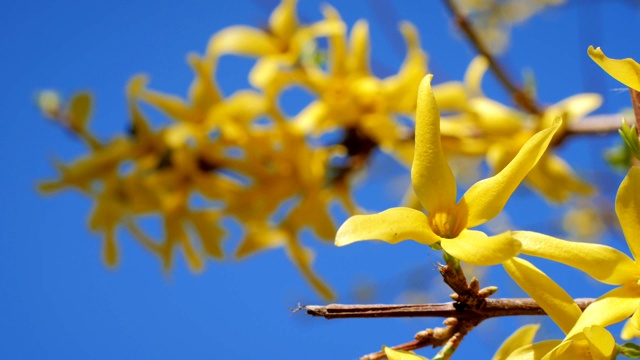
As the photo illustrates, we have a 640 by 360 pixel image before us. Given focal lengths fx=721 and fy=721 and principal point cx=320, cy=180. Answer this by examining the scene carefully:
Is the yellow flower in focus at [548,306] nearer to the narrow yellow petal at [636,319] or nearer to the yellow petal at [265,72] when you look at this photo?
the narrow yellow petal at [636,319]

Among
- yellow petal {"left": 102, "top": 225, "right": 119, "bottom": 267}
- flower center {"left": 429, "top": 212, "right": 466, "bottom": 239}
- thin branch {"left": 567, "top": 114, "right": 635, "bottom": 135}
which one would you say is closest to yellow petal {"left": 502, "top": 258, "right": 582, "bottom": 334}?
flower center {"left": 429, "top": 212, "right": 466, "bottom": 239}

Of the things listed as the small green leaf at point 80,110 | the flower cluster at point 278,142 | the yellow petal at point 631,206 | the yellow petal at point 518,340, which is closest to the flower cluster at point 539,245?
the yellow petal at point 631,206

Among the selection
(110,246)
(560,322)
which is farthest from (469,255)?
(110,246)

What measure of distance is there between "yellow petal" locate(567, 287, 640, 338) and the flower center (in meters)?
0.18

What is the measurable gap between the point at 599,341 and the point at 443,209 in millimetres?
252

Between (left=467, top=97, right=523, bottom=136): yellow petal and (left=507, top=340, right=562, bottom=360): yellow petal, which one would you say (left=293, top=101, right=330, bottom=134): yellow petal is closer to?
(left=467, top=97, right=523, bottom=136): yellow petal

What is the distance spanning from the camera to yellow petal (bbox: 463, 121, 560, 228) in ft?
2.66

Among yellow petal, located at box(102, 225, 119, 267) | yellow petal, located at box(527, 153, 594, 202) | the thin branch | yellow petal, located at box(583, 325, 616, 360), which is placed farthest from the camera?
yellow petal, located at box(102, 225, 119, 267)

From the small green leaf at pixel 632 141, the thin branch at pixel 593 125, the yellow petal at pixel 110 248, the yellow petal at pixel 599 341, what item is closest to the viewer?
the yellow petal at pixel 599 341

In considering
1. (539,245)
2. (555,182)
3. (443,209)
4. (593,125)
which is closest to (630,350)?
(539,245)

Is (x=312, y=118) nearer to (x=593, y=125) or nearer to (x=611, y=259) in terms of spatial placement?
(x=593, y=125)

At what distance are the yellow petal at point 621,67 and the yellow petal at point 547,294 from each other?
0.23 meters

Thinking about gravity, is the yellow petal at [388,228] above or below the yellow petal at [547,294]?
above

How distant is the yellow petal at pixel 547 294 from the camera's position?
0.81m
